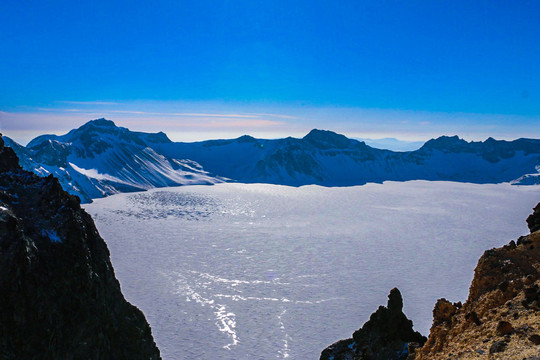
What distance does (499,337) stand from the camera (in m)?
8.16

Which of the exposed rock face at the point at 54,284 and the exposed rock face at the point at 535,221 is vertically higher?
the exposed rock face at the point at 535,221

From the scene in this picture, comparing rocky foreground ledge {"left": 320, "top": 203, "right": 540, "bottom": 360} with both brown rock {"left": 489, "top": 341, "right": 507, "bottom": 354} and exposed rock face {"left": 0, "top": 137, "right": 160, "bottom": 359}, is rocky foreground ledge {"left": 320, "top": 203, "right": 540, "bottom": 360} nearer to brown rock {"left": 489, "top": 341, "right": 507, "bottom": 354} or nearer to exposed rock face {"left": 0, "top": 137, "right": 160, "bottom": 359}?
brown rock {"left": 489, "top": 341, "right": 507, "bottom": 354}

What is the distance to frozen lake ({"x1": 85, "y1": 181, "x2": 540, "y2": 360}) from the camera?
132 feet

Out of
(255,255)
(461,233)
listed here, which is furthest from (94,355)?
(461,233)

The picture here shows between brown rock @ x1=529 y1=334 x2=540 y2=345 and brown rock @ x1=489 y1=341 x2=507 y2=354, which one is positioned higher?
brown rock @ x1=529 y1=334 x2=540 y2=345

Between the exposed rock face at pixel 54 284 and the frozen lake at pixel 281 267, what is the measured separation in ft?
64.2

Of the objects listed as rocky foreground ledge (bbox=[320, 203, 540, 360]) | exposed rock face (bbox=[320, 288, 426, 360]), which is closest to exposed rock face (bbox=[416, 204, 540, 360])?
rocky foreground ledge (bbox=[320, 203, 540, 360])

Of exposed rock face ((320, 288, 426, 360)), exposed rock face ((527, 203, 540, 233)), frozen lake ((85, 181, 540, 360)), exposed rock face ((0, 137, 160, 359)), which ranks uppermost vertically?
exposed rock face ((527, 203, 540, 233))

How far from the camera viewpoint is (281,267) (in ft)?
214

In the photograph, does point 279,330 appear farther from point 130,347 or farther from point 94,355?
point 94,355

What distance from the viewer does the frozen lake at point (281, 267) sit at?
1582 inches

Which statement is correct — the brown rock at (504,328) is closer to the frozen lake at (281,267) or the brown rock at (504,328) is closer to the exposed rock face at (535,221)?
the exposed rock face at (535,221)

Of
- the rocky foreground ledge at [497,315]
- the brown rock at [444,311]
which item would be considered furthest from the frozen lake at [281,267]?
the rocky foreground ledge at [497,315]

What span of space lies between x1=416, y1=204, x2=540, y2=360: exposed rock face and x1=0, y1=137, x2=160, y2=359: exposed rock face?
43.2ft
